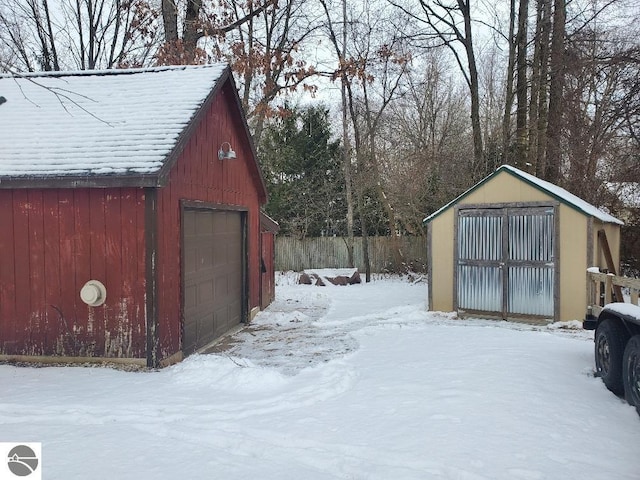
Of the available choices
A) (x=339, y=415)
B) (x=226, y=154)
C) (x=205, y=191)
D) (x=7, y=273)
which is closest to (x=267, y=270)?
(x=226, y=154)

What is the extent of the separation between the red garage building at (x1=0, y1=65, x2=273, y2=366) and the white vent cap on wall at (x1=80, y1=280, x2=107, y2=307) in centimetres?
1

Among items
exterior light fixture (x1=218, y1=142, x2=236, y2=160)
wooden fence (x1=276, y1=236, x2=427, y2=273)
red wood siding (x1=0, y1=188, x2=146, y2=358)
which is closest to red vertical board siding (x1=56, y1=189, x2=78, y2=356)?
red wood siding (x1=0, y1=188, x2=146, y2=358)

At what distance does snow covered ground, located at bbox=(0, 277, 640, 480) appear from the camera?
3430mm

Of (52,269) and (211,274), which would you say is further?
(211,274)

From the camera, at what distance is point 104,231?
6113 millimetres

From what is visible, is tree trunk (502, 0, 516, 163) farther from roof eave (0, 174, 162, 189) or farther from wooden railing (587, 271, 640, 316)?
roof eave (0, 174, 162, 189)

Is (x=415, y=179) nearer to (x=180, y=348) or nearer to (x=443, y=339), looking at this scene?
(x=443, y=339)

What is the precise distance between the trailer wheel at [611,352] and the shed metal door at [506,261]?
3.36m

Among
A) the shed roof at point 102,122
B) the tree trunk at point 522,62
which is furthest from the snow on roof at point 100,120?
the tree trunk at point 522,62

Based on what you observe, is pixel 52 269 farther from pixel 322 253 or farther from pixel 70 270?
pixel 322 253

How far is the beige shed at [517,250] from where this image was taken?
8.42 m

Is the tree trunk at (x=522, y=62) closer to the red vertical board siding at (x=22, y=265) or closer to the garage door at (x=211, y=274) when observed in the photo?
the garage door at (x=211, y=274)

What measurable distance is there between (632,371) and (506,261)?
181 inches

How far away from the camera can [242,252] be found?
374 inches
